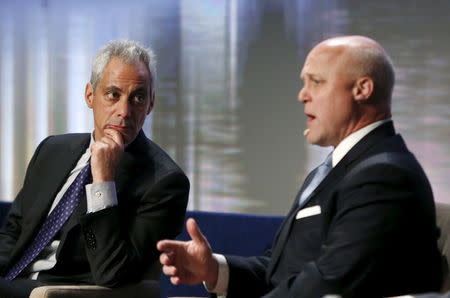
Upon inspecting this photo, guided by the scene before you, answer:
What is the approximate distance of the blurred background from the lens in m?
4.40

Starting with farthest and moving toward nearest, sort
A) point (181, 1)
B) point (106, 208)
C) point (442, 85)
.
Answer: point (181, 1) → point (442, 85) → point (106, 208)

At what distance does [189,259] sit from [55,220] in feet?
→ 3.02

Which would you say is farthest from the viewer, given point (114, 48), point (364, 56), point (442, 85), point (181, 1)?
point (181, 1)

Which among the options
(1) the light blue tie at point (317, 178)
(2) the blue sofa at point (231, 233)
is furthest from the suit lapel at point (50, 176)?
(1) the light blue tie at point (317, 178)

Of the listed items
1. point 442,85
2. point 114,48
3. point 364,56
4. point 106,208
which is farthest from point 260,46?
point 364,56

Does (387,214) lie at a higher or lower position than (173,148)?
higher

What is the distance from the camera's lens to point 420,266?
265 centimetres

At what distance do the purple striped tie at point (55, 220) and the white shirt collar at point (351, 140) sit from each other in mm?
1107

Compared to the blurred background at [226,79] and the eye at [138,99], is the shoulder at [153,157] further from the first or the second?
the blurred background at [226,79]

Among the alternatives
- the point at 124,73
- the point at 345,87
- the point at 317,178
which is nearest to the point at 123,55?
the point at 124,73

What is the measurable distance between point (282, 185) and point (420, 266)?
2.08 metres

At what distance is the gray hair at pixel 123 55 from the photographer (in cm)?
358

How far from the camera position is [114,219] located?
10.9ft

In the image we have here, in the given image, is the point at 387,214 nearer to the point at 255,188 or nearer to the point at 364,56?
the point at 364,56
